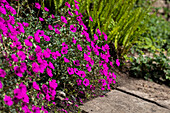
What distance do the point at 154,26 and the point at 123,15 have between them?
1907 millimetres

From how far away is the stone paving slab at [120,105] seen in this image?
2436mm

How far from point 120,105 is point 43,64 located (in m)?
1.05

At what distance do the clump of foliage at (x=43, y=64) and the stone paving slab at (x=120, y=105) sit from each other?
0.13 m

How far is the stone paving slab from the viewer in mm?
2436

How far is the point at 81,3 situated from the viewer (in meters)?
3.31

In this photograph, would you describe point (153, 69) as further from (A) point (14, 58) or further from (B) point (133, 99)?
(A) point (14, 58)

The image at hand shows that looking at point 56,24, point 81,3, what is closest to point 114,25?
point 81,3

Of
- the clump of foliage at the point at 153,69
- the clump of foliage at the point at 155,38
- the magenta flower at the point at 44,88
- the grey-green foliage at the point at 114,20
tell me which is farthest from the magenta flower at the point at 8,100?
the clump of foliage at the point at 155,38

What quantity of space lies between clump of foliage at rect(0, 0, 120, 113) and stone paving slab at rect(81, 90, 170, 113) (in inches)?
5.1

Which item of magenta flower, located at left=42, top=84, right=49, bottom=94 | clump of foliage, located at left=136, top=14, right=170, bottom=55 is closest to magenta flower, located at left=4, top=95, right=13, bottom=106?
magenta flower, located at left=42, top=84, right=49, bottom=94

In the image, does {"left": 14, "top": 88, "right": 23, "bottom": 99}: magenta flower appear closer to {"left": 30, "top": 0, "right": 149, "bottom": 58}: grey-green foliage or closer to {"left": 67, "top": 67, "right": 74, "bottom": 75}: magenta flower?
{"left": 67, "top": 67, "right": 74, "bottom": 75}: magenta flower

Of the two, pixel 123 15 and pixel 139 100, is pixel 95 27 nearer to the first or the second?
pixel 123 15

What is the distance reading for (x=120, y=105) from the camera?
8.48 feet

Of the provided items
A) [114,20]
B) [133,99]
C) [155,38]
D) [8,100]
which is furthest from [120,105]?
[155,38]
